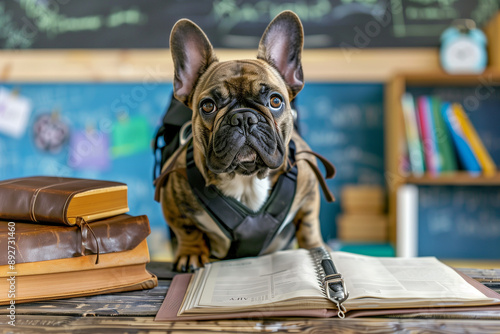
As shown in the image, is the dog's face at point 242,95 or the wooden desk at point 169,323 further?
the dog's face at point 242,95

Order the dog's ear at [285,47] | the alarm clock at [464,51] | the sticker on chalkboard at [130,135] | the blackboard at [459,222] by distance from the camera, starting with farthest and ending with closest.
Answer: the sticker on chalkboard at [130,135], the blackboard at [459,222], the alarm clock at [464,51], the dog's ear at [285,47]

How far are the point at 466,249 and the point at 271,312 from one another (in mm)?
1930

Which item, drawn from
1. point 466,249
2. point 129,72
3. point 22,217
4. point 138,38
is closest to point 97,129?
point 129,72

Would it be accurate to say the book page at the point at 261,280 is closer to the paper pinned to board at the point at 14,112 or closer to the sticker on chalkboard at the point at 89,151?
the sticker on chalkboard at the point at 89,151

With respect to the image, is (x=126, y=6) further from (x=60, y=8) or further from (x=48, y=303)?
(x=48, y=303)

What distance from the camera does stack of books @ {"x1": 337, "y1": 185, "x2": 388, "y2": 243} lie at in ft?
6.73

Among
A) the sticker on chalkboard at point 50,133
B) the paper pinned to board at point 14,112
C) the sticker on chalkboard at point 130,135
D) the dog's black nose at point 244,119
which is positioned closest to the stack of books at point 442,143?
→ the sticker on chalkboard at point 130,135

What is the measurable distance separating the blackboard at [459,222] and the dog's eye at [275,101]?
1.55 m

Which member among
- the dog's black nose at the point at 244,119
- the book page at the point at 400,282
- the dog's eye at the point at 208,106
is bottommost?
the book page at the point at 400,282

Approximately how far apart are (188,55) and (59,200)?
15.9 inches

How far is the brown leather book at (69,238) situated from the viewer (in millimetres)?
586

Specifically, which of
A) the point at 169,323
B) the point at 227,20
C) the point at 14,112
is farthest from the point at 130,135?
the point at 169,323

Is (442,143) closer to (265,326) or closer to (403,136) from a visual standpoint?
(403,136)

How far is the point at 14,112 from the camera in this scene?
232 centimetres
